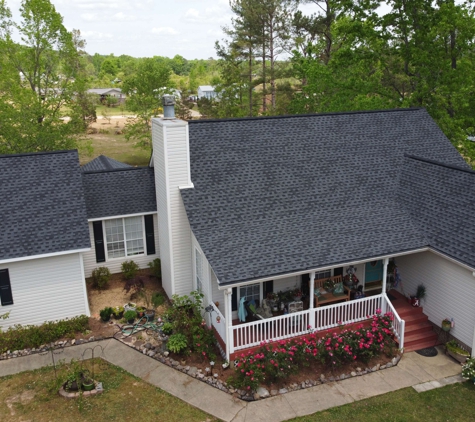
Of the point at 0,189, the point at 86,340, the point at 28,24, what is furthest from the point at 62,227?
the point at 28,24

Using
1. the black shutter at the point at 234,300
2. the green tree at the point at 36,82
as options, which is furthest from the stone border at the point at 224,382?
the green tree at the point at 36,82

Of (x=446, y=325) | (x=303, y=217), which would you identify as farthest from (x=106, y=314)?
(x=446, y=325)

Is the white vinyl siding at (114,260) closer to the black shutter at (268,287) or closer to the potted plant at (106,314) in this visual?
the potted plant at (106,314)

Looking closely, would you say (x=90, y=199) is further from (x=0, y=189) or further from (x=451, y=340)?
(x=451, y=340)

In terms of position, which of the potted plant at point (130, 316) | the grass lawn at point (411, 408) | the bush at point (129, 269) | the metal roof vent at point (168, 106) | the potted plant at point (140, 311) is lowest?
the grass lawn at point (411, 408)

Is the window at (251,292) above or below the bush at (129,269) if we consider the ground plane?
above

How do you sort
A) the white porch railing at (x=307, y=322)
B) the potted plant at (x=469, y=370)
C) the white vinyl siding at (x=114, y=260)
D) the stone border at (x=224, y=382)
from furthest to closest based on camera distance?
1. the white vinyl siding at (x=114, y=260)
2. the white porch railing at (x=307, y=322)
3. the potted plant at (x=469, y=370)
4. the stone border at (x=224, y=382)

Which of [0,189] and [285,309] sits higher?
[0,189]
